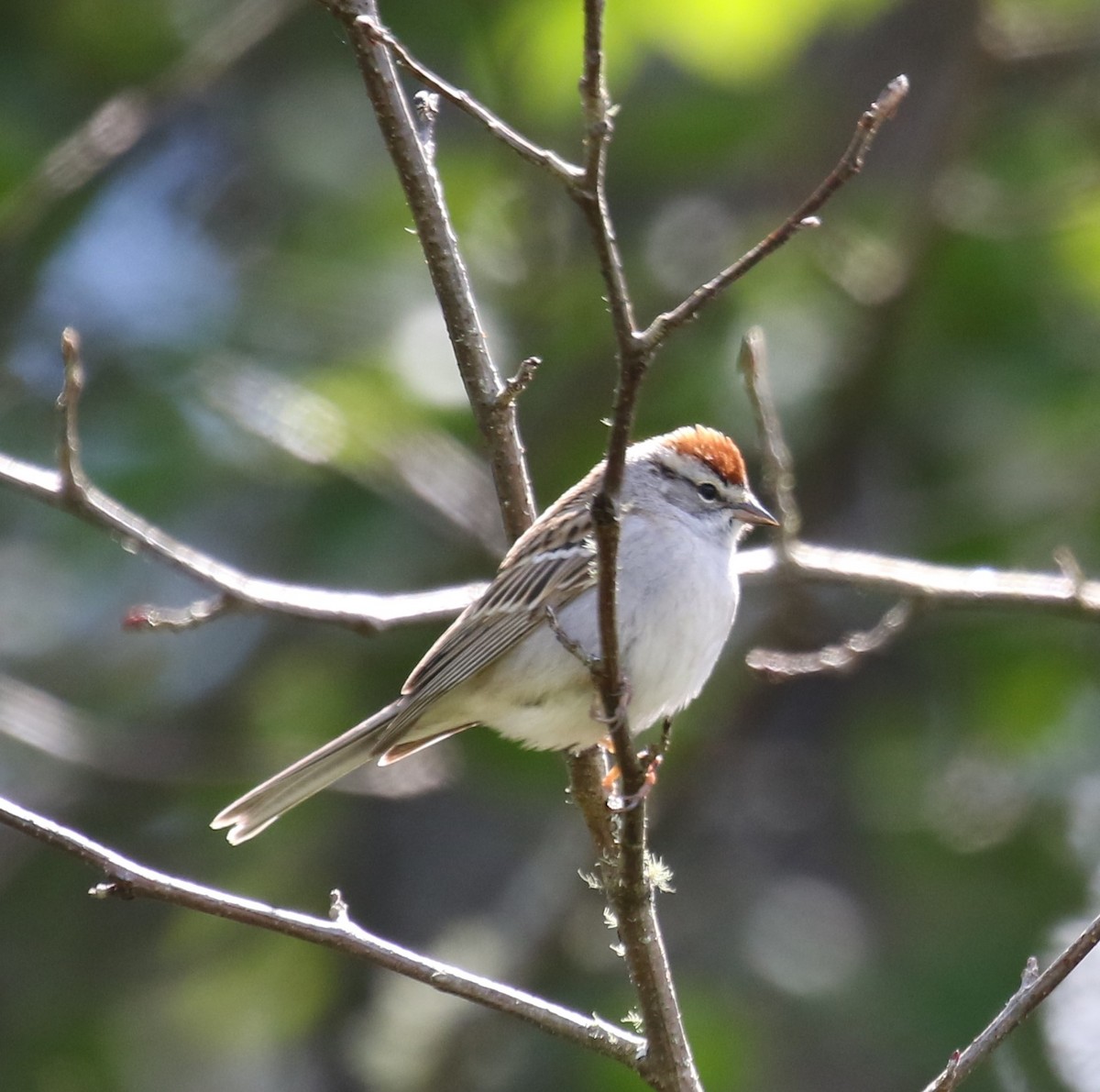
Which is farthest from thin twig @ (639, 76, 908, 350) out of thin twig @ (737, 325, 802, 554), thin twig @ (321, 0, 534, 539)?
thin twig @ (737, 325, 802, 554)

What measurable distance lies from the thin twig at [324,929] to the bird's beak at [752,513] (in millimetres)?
2034

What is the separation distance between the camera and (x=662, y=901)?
6.48 m

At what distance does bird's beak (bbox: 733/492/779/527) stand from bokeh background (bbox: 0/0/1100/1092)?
96 centimetres

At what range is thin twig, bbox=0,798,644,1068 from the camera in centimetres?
244

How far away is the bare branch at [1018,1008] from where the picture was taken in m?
2.56

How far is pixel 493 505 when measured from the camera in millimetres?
5492

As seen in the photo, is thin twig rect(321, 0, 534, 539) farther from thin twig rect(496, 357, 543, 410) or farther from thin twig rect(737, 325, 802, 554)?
thin twig rect(737, 325, 802, 554)

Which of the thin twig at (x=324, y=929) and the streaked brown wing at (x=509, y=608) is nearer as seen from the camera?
the thin twig at (x=324, y=929)

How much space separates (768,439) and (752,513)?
0.71 metres

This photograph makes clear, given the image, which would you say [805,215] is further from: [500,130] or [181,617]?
[181,617]

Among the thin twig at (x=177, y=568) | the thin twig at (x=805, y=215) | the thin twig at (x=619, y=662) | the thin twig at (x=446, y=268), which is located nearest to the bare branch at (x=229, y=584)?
the thin twig at (x=177, y=568)

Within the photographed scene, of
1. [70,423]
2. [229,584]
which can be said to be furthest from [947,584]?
[70,423]

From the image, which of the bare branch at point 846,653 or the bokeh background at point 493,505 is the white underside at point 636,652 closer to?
the bare branch at point 846,653

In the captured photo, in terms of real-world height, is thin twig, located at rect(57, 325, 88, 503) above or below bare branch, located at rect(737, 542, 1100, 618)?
below
